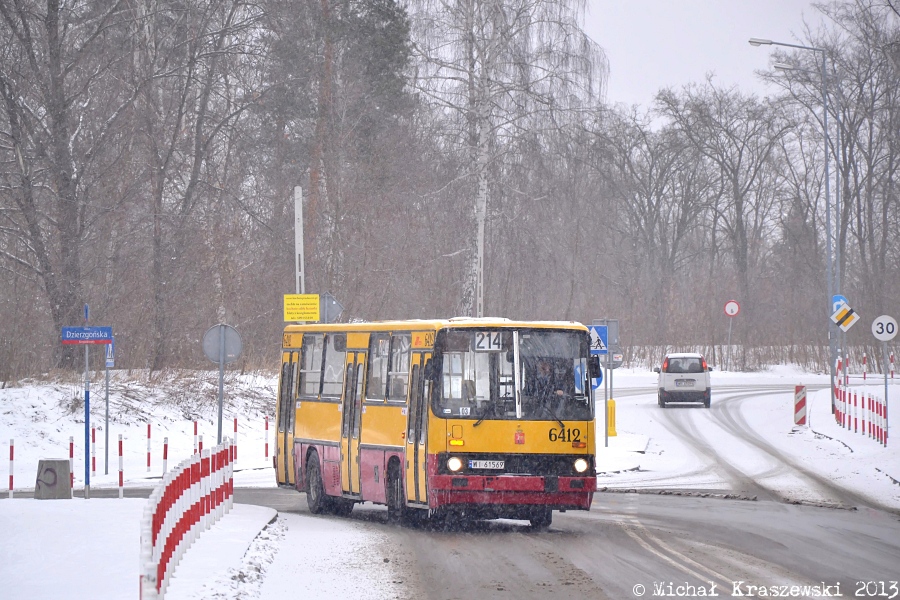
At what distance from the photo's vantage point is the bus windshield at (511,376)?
51.2 feet

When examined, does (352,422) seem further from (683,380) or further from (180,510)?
(683,380)

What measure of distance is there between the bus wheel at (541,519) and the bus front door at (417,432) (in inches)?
62.3

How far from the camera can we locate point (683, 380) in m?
41.7

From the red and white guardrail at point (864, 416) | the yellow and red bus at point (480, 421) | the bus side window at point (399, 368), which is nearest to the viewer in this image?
the yellow and red bus at point (480, 421)

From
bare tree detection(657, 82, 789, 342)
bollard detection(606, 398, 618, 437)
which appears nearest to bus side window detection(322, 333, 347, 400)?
bollard detection(606, 398, 618, 437)

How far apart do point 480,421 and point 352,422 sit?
2853 mm

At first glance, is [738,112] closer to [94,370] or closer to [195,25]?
[195,25]

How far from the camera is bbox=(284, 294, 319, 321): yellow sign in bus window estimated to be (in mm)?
29156

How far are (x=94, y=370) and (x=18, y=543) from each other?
18979 millimetres

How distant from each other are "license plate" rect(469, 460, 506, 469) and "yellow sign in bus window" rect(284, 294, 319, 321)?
14319 millimetres

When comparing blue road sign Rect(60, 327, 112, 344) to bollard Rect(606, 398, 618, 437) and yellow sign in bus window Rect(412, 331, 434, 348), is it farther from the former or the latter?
bollard Rect(606, 398, 618, 437)

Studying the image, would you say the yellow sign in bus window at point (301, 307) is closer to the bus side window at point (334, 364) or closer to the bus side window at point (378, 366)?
the bus side window at point (334, 364)

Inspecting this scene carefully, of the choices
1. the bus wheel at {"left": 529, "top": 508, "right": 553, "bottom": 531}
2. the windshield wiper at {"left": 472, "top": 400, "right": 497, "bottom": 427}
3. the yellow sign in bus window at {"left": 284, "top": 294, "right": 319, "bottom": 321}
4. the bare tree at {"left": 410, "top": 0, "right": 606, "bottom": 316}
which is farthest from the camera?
the bare tree at {"left": 410, "top": 0, "right": 606, "bottom": 316}

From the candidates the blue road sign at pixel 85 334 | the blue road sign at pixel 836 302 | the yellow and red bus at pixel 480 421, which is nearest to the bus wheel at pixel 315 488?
the yellow and red bus at pixel 480 421
